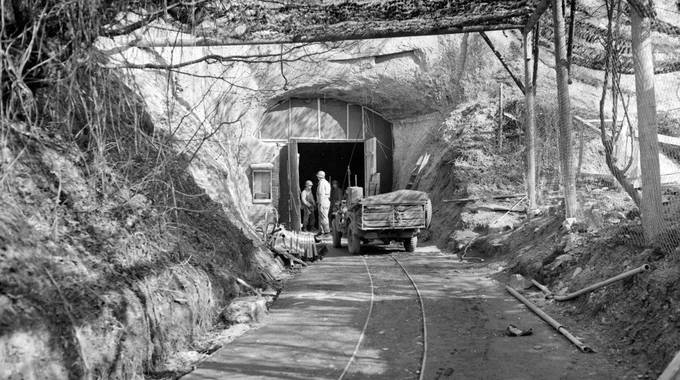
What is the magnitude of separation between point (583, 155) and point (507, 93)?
469 centimetres

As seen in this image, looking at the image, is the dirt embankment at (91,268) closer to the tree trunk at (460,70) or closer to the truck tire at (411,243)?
the truck tire at (411,243)

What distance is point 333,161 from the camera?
31734 mm

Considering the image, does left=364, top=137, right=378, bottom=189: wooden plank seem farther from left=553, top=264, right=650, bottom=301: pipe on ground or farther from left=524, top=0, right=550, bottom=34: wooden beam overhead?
left=553, top=264, right=650, bottom=301: pipe on ground

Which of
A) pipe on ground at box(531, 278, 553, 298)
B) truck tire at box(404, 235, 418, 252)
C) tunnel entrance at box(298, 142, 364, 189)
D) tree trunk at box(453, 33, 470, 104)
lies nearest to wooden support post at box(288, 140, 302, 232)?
tunnel entrance at box(298, 142, 364, 189)

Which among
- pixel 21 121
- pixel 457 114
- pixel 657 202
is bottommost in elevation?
pixel 657 202

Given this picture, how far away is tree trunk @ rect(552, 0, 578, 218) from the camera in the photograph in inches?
449

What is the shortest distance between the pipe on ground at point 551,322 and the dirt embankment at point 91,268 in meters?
4.25

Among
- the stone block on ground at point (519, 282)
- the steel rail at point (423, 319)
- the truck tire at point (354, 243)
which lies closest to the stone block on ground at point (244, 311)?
the steel rail at point (423, 319)

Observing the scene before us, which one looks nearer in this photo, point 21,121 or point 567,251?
point 21,121

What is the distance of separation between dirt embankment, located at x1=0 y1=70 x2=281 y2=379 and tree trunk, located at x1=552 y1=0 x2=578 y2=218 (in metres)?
6.49

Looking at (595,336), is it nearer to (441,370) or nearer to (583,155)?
(441,370)

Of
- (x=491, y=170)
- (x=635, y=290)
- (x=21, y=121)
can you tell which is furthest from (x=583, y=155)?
(x=21, y=121)

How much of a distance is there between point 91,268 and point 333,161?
2615 centimetres

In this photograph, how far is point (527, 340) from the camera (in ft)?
22.7
